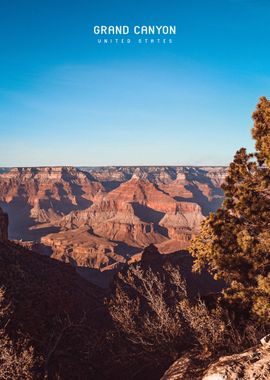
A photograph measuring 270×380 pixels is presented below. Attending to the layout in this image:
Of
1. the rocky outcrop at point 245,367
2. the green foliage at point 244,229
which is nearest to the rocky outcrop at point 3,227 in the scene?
the green foliage at point 244,229

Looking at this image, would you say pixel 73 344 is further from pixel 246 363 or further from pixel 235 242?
pixel 246 363

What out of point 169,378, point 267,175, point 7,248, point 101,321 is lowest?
point 101,321

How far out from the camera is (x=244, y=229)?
51.7 ft

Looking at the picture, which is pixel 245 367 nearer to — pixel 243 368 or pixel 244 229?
pixel 243 368

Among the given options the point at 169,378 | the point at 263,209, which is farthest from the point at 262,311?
the point at 169,378

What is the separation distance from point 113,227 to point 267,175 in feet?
488

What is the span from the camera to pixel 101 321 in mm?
31750

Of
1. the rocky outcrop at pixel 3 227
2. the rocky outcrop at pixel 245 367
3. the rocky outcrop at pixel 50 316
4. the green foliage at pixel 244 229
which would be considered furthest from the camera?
the rocky outcrop at pixel 3 227

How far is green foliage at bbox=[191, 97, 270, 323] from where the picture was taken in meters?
15.2

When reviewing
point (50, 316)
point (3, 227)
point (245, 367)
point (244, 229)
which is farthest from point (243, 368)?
point (3, 227)

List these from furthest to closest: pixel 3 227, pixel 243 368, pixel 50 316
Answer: pixel 3 227 < pixel 50 316 < pixel 243 368

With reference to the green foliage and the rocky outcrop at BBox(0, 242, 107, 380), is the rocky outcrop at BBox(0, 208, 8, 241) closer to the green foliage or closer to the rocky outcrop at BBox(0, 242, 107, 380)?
the rocky outcrop at BBox(0, 242, 107, 380)

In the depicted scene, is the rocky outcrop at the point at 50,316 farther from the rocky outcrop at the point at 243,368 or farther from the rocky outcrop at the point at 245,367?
the rocky outcrop at the point at 245,367

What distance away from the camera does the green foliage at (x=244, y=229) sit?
49.8 feet
